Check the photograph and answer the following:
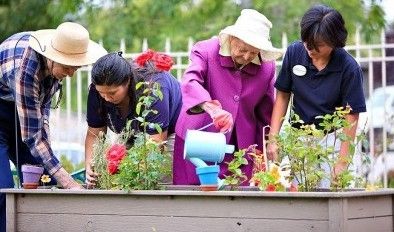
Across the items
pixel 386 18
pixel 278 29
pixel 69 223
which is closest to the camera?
pixel 69 223

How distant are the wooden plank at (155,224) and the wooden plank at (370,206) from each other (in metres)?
0.14

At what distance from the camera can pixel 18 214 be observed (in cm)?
502

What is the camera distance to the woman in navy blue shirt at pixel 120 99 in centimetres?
516

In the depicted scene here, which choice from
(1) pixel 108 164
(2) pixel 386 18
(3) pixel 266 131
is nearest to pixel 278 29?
(2) pixel 386 18

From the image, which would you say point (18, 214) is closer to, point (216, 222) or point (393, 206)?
point (216, 222)

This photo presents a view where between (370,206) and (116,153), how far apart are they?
1.15m

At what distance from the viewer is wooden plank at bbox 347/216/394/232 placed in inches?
172

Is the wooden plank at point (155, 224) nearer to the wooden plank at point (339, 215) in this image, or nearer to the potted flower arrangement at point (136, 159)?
the wooden plank at point (339, 215)

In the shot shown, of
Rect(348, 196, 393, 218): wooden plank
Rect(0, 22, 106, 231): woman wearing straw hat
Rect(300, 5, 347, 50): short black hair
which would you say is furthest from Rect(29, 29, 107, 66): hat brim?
Rect(348, 196, 393, 218): wooden plank

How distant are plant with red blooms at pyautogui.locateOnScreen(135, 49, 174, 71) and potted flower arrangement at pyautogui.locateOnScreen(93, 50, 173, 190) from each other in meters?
0.10

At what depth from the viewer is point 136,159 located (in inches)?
191

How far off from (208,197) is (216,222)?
0.11 m

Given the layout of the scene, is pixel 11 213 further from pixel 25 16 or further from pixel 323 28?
pixel 25 16

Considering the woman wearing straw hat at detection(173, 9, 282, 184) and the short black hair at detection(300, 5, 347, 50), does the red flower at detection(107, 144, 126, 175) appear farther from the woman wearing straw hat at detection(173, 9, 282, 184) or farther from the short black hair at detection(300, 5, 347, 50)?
the short black hair at detection(300, 5, 347, 50)
